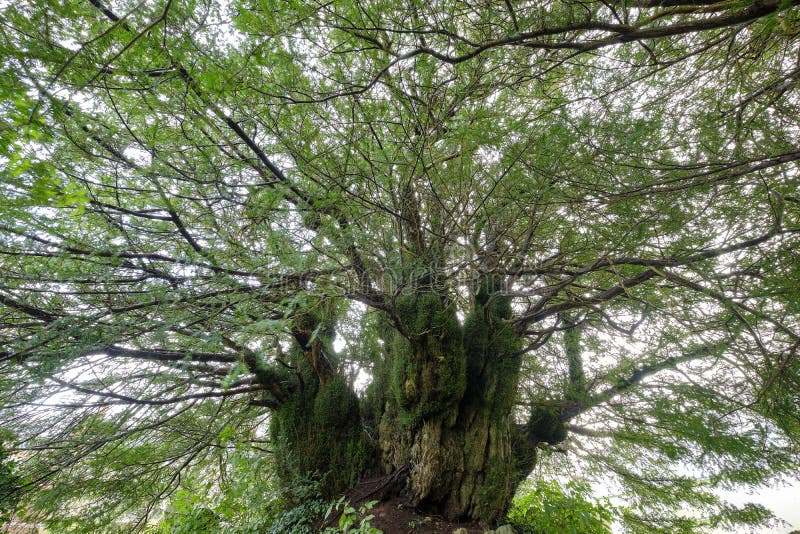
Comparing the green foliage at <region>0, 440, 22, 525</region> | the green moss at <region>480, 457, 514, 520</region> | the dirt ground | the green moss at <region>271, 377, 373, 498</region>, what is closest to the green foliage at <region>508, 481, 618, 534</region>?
the green moss at <region>480, 457, 514, 520</region>

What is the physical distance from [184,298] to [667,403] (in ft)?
16.8

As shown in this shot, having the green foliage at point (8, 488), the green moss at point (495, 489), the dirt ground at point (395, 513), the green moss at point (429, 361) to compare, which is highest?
the green moss at point (429, 361)

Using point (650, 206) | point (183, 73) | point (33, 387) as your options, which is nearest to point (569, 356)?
point (650, 206)

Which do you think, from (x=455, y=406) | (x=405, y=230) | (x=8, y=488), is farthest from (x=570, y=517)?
(x=8, y=488)

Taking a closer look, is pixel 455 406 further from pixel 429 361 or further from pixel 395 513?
pixel 395 513

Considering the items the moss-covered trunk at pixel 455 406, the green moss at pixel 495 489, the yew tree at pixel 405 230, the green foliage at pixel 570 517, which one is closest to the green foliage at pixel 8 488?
the yew tree at pixel 405 230

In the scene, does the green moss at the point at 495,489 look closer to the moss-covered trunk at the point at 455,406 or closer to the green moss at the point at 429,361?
the moss-covered trunk at the point at 455,406

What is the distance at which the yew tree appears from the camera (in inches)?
71.0

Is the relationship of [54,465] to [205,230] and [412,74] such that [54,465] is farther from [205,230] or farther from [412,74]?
[412,74]

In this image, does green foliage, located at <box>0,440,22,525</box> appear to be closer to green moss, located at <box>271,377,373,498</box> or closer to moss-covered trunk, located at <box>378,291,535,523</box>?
green moss, located at <box>271,377,373,498</box>

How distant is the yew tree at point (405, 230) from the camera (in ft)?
5.91

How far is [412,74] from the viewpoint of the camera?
2383mm

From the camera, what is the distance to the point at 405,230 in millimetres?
3520

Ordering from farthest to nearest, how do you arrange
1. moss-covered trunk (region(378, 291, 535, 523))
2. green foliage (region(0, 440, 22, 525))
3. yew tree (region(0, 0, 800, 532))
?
moss-covered trunk (region(378, 291, 535, 523)) → green foliage (region(0, 440, 22, 525)) → yew tree (region(0, 0, 800, 532))
